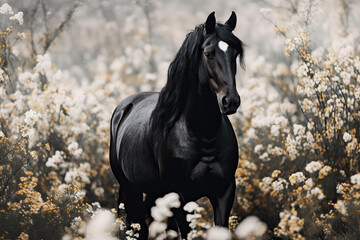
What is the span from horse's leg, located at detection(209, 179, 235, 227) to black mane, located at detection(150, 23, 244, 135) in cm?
68

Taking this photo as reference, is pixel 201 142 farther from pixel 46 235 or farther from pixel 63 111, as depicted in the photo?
pixel 63 111

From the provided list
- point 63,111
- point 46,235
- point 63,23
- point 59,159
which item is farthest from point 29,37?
point 46,235

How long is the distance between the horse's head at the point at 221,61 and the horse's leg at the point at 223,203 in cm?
73

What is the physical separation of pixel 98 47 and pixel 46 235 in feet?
66.8

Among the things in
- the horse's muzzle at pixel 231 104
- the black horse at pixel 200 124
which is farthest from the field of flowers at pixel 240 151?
the horse's muzzle at pixel 231 104

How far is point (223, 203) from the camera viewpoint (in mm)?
3576

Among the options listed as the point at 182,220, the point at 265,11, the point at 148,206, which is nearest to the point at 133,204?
the point at 148,206

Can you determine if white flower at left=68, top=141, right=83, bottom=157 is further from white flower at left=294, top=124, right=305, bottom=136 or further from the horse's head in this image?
the horse's head

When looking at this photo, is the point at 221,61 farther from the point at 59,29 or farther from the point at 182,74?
the point at 59,29

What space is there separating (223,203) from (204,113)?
71cm

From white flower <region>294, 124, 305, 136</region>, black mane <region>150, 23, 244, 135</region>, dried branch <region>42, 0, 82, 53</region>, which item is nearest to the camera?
black mane <region>150, 23, 244, 135</region>

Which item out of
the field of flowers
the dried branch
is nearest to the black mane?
the field of flowers

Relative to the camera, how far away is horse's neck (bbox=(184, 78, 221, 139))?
3.61 metres

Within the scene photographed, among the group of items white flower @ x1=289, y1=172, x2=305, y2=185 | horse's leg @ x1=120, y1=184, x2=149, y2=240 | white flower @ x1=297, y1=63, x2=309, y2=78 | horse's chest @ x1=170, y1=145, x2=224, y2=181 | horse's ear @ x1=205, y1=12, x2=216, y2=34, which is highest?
white flower @ x1=297, y1=63, x2=309, y2=78
